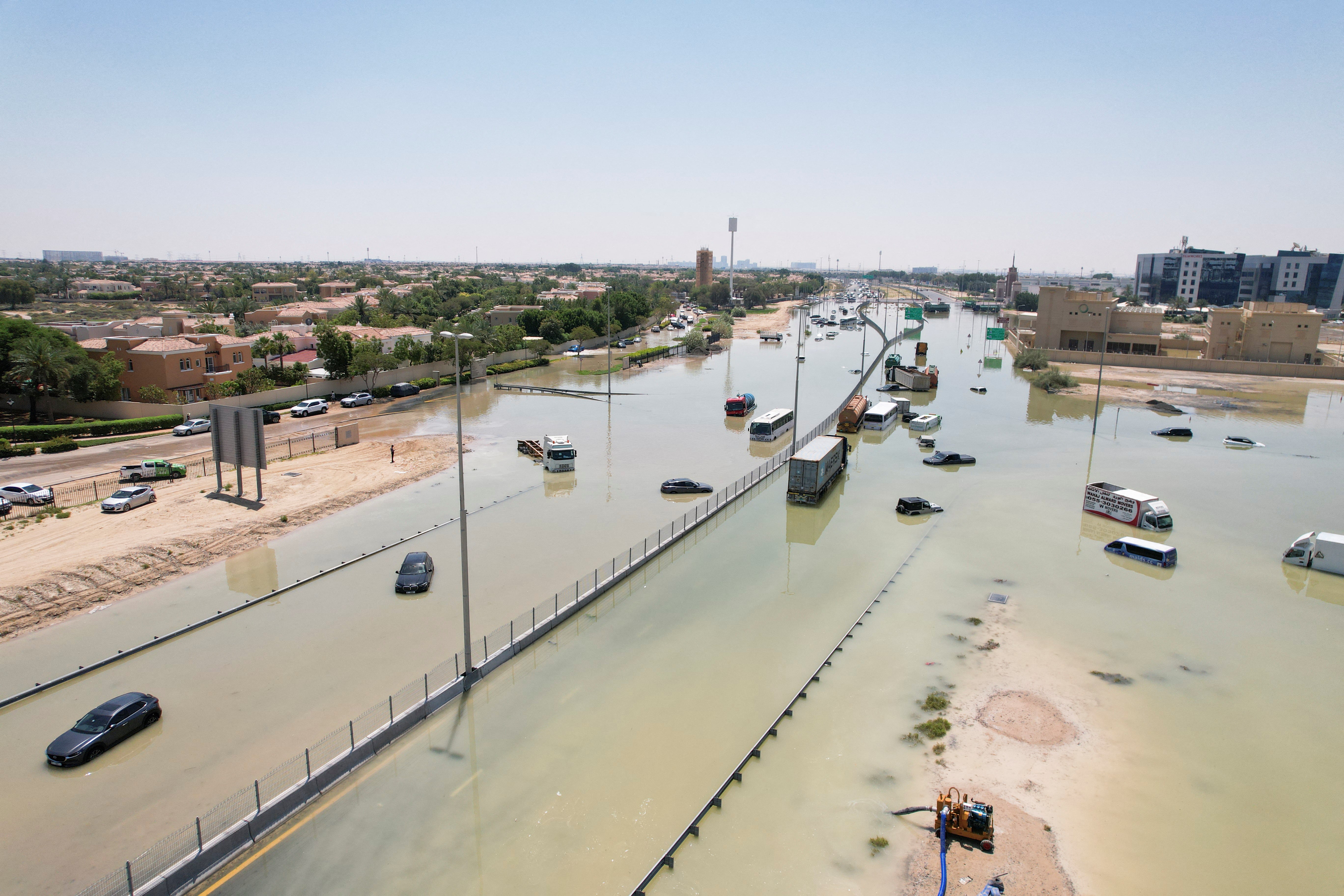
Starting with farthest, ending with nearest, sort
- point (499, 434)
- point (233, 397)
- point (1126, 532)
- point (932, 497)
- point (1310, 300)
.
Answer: point (1310, 300)
point (233, 397)
point (499, 434)
point (932, 497)
point (1126, 532)

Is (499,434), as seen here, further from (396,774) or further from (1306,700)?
(1306,700)

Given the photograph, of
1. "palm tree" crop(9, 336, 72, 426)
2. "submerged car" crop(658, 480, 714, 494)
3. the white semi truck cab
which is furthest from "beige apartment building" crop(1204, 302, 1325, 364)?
"palm tree" crop(9, 336, 72, 426)

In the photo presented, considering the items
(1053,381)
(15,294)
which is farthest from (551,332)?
(15,294)

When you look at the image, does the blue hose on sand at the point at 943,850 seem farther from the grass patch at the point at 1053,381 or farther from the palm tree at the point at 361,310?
the palm tree at the point at 361,310

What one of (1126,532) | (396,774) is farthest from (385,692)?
(1126,532)

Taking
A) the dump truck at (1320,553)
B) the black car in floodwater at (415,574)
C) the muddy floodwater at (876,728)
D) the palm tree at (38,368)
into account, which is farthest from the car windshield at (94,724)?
the palm tree at (38,368)

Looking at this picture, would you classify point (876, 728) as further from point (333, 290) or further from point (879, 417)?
point (333, 290)
